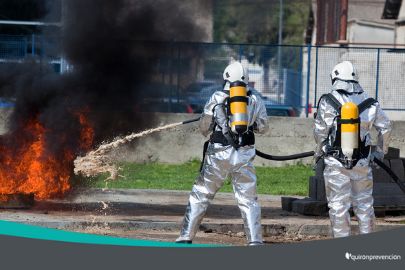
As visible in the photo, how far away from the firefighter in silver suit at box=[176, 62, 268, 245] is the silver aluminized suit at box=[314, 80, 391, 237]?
2.20ft

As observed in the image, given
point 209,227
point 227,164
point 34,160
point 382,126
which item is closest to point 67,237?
point 227,164

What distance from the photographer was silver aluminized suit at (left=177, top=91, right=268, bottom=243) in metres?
10.6

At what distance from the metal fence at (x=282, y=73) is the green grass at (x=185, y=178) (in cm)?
128

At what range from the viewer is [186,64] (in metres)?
20.3

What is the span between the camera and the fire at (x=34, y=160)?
42.5 ft

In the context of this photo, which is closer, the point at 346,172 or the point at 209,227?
the point at 346,172

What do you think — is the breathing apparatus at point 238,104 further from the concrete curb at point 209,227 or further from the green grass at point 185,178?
the green grass at point 185,178

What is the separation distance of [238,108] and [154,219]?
9.11 feet

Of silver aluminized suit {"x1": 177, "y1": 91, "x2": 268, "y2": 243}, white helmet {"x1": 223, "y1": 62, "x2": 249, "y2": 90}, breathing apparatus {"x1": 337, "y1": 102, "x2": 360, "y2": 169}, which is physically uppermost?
white helmet {"x1": 223, "y1": 62, "x2": 249, "y2": 90}

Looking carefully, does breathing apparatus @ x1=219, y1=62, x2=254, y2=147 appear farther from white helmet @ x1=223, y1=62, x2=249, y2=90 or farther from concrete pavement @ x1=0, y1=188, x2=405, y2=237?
concrete pavement @ x1=0, y1=188, x2=405, y2=237

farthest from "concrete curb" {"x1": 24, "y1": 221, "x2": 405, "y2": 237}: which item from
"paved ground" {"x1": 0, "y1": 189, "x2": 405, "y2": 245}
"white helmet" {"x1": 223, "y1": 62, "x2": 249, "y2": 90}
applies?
"white helmet" {"x1": 223, "y1": 62, "x2": 249, "y2": 90}

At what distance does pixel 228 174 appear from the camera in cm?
1073

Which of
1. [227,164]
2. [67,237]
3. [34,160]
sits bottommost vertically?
[67,237]

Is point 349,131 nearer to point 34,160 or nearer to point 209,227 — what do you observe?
point 209,227
